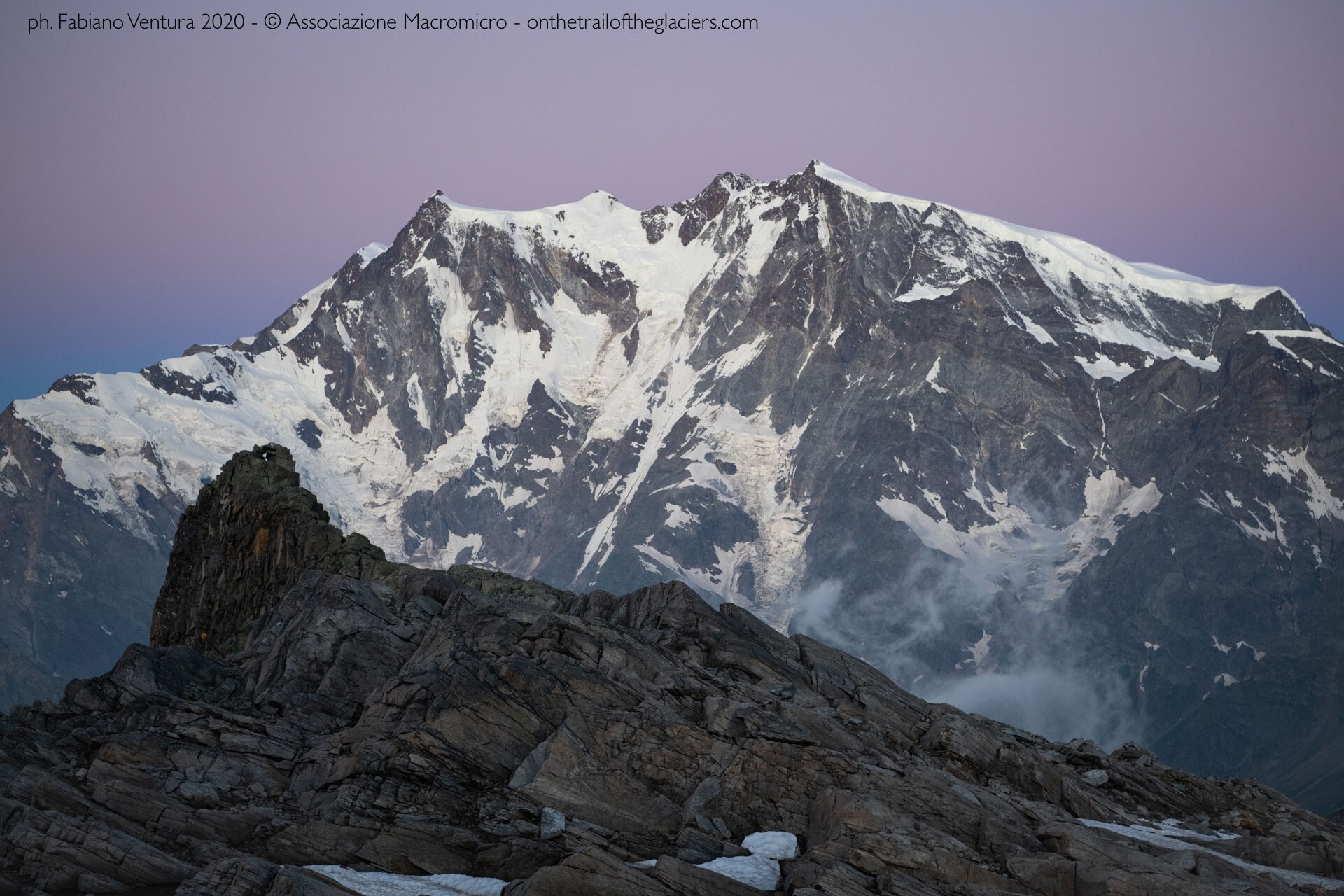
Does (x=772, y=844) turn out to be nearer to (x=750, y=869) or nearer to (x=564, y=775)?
(x=750, y=869)

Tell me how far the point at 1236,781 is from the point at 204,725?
52680 millimetres

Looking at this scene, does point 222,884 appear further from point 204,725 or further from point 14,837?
point 204,725

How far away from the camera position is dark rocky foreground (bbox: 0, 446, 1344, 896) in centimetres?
5169

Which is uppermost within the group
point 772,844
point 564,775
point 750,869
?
point 564,775

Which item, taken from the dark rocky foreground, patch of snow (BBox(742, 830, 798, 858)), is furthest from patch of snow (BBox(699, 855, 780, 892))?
the dark rocky foreground

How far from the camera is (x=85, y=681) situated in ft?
234

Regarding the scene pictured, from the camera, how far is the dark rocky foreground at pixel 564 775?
5169cm

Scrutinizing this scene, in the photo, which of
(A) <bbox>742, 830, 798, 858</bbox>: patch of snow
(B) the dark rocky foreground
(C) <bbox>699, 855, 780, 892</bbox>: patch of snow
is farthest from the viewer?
(A) <bbox>742, 830, 798, 858</bbox>: patch of snow

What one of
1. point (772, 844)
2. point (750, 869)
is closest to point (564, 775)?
point (772, 844)

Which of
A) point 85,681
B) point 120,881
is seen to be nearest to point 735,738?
point 120,881

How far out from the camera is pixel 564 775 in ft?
190

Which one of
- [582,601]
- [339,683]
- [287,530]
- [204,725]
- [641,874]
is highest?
[287,530]

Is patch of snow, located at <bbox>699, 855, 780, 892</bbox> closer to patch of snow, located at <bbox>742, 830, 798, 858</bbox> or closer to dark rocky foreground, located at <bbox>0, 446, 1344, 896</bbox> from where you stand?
patch of snow, located at <bbox>742, 830, 798, 858</bbox>

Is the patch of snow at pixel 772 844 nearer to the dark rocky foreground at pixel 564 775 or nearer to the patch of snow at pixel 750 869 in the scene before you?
the patch of snow at pixel 750 869
